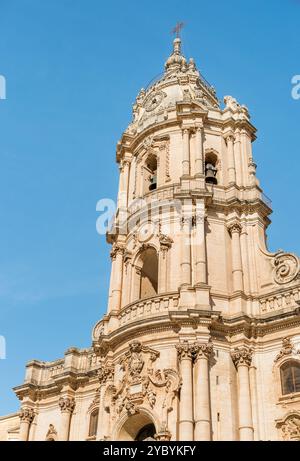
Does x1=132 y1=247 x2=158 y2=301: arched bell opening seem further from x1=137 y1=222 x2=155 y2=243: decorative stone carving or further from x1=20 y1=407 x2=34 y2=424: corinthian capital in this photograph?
x1=20 y1=407 x2=34 y2=424: corinthian capital

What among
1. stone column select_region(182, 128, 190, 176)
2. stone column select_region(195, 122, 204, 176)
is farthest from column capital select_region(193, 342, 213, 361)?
stone column select_region(182, 128, 190, 176)

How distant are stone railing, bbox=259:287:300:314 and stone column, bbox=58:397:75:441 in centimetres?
1169

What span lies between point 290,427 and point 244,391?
2270 millimetres

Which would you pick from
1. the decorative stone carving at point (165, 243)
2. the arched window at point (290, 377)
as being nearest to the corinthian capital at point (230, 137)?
the decorative stone carving at point (165, 243)

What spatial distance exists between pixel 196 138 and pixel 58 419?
16518 mm

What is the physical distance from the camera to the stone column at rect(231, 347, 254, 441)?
82.4 feet

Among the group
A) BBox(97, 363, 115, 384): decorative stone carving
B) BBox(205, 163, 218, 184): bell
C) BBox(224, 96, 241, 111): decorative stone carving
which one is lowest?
BBox(97, 363, 115, 384): decorative stone carving

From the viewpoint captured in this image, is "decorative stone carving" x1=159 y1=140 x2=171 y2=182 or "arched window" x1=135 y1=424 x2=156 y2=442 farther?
"decorative stone carving" x1=159 y1=140 x2=171 y2=182

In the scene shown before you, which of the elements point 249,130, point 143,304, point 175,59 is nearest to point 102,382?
point 143,304

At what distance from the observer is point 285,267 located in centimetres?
2891

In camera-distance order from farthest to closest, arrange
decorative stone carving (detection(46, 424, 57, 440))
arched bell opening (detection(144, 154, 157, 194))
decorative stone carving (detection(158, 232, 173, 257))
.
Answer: arched bell opening (detection(144, 154, 157, 194)), decorative stone carving (detection(46, 424, 57, 440)), decorative stone carving (detection(158, 232, 173, 257))

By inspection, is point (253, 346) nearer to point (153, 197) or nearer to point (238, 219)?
point (238, 219)

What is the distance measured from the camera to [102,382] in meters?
28.8

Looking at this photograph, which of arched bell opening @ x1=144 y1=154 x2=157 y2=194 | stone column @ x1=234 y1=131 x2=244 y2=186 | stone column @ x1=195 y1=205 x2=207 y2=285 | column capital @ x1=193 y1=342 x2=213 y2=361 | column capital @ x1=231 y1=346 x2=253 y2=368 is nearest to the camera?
column capital @ x1=193 y1=342 x2=213 y2=361
